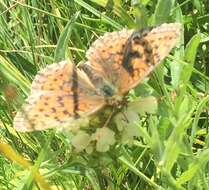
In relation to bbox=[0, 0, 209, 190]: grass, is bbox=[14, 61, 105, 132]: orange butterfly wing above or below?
above

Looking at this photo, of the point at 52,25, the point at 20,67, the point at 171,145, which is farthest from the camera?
the point at 52,25

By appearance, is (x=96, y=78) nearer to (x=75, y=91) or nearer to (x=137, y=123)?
(x=75, y=91)

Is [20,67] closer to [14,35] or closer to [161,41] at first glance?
[14,35]

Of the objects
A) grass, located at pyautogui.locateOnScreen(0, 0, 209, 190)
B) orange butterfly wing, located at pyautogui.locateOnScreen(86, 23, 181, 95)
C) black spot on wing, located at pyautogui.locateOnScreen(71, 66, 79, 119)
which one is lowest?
grass, located at pyautogui.locateOnScreen(0, 0, 209, 190)

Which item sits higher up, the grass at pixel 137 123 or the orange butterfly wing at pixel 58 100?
the orange butterfly wing at pixel 58 100

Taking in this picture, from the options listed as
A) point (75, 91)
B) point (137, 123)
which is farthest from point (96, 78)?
point (137, 123)

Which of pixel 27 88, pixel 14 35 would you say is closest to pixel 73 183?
pixel 27 88
